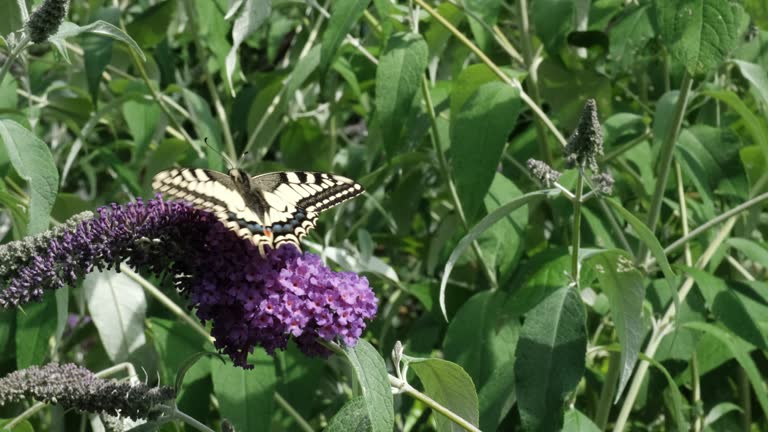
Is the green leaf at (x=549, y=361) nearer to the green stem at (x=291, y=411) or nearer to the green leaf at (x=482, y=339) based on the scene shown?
the green leaf at (x=482, y=339)

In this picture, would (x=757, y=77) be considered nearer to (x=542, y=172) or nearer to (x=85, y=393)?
(x=542, y=172)

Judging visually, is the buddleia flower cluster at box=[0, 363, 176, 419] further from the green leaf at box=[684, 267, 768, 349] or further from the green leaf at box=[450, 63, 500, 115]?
the green leaf at box=[684, 267, 768, 349]

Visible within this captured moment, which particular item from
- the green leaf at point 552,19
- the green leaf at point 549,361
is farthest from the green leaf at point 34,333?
the green leaf at point 552,19

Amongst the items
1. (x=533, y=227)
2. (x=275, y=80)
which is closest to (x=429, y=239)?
(x=533, y=227)

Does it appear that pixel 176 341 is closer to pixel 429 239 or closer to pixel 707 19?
pixel 429 239

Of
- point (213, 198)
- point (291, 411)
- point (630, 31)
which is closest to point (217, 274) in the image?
point (213, 198)
